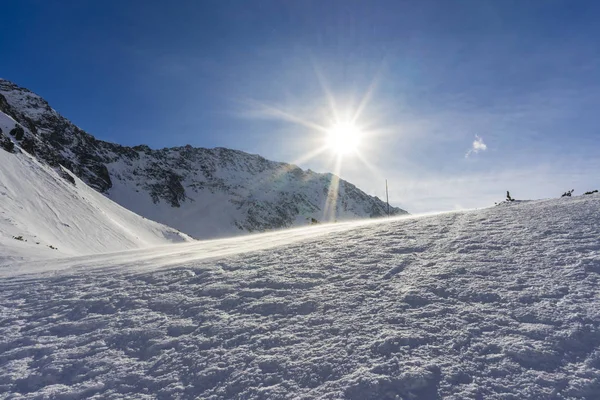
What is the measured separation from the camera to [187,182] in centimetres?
11988

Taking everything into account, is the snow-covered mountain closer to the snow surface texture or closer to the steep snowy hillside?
the steep snowy hillside

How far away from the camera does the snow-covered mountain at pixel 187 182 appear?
82.9m

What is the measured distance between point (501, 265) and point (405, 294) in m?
1.67

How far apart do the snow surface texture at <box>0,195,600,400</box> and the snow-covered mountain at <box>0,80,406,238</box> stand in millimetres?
36653

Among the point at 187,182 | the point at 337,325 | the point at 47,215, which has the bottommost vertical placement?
the point at 337,325

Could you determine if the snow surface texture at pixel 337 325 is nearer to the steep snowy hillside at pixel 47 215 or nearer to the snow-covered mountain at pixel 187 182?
the steep snowy hillside at pixel 47 215

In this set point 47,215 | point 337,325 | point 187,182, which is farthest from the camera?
point 187,182

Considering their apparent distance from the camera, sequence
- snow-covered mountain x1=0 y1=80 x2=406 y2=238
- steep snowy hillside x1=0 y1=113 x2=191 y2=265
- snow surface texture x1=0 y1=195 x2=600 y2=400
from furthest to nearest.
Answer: snow-covered mountain x1=0 y1=80 x2=406 y2=238, steep snowy hillside x1=0 y1=113 x2=191 y2=265, snow surface texture x1=0 y1=195 x2=600 y2=400

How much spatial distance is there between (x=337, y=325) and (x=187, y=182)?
12234 centimetres

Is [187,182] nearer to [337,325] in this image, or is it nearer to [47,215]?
[47,215]

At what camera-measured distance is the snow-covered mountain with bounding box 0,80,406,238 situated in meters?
82.9

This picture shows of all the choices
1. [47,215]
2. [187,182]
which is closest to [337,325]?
[47,215]

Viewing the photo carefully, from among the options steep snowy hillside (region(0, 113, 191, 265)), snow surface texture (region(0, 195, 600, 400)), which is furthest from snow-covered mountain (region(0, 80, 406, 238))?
snow surface texture (region(0, 195, 600, 400))

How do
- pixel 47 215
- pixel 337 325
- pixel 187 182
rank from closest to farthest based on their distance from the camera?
pixel 337 325 → pixel 47 215 → pixel 187 182
